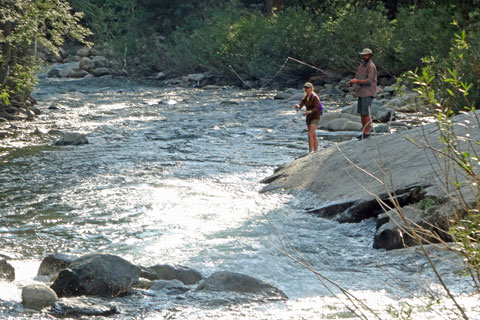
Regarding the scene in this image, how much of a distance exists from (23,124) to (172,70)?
55.7 ft

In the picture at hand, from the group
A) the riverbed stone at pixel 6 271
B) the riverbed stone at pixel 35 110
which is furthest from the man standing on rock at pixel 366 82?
the riverbed stone at pixel 35 110

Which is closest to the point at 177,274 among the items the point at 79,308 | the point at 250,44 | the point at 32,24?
the point at 79,308

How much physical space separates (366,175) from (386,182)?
683 millimetres

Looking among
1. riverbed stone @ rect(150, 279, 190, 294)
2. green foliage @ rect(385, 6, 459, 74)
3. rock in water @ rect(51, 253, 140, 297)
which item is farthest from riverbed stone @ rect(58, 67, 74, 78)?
riverbed stone @ rect(150, 279, 190, 294)

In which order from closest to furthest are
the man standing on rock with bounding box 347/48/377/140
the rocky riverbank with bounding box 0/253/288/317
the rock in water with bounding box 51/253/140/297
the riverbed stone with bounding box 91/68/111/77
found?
the rocky riverbank with bounding box 0/253/288/317 → the rock in water with bounding box 51/253/140/297 → the man standing on rock with bounding box 347/48/377/140 → the riverbed stone with bounding box 91/68/111/77

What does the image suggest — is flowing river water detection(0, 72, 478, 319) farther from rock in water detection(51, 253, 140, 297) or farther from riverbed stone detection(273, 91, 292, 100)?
riverbed stone detection(273, 91, 292, 100)

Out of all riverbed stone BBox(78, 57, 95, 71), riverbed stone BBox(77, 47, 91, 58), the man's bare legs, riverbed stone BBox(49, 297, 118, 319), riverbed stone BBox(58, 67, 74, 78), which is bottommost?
riverbed stone BBox(49, 297, 118, 319)

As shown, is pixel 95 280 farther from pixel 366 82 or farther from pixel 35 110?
pixel 35 110

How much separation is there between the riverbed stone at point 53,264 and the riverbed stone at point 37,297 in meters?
0.89

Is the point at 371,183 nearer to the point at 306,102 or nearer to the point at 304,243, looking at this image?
the point at 304,243

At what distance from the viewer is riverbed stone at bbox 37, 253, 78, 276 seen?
24.3ft

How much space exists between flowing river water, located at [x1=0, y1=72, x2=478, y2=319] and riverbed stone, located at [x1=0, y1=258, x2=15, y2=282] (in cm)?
14

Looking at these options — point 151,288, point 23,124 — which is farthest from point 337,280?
point 23,124

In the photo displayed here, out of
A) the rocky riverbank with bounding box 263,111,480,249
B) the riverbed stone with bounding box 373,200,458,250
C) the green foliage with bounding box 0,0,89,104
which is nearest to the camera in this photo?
the riverbed stone with bounding box 373,200,458,250
